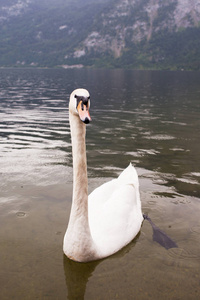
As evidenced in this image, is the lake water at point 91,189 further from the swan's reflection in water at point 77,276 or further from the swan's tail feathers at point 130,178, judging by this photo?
the swan's tail feathers at point 130,178

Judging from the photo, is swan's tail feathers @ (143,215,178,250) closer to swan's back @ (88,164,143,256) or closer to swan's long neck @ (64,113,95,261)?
swan's back @ (88,164,143,256)

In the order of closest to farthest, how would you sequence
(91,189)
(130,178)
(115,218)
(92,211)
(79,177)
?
1. (79,177)
2. (115,218)
3. (92,211)
4. (130,178)
5. (91,189)

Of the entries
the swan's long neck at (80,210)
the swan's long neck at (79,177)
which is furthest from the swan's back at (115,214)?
the swan's long neck at (79,177)

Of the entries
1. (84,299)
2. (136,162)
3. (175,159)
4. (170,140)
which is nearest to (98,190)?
(84,299)

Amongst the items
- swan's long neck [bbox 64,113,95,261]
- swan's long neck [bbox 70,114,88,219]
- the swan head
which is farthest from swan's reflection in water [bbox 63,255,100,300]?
the swan head

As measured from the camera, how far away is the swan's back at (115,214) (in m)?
4.86

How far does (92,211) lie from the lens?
5.57 meters

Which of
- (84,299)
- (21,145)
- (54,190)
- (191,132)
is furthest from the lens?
(191,132)

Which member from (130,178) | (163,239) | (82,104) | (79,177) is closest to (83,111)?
(82,104)

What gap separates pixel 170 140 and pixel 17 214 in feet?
27.9

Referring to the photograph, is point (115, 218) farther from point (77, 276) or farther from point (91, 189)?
point (91, 189)

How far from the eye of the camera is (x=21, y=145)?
12055 mm

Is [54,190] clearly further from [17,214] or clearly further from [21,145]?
[21,145]

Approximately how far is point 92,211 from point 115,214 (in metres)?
0.48
